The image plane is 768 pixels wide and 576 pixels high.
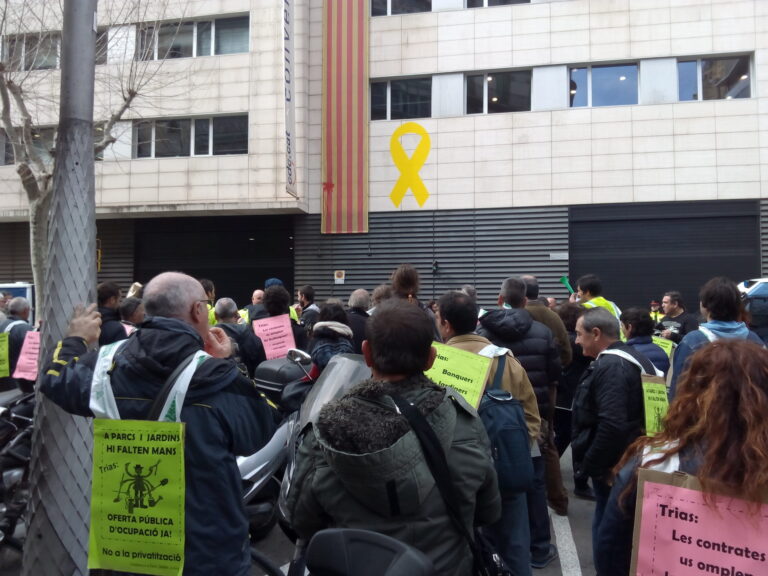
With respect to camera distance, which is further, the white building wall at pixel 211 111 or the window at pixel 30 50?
the white building wall at pixel 211 111

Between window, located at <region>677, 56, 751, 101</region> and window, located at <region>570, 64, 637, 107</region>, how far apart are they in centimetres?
119

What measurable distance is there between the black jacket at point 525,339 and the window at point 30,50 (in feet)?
39.1

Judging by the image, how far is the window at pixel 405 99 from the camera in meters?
16.5

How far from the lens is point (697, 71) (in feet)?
50.3

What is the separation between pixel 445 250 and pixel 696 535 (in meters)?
14.8

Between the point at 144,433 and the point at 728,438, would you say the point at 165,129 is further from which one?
the point at 728,438

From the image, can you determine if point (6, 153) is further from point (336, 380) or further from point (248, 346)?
point (336, 380)

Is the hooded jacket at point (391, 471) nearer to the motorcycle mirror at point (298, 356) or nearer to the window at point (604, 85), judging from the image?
the motorcycle mirror at point (298, 356)

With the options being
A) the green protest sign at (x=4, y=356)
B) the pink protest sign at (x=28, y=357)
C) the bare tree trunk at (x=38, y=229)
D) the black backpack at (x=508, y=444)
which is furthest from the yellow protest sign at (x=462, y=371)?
the bare tree trunk at (x=38, y=229)

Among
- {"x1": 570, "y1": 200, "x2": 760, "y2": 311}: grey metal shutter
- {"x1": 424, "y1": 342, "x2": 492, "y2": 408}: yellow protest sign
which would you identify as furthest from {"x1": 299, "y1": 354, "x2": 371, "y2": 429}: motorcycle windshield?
{"x1": 570, "y1": 200, "x2": 760, "y2": 311}: grey metal shutter

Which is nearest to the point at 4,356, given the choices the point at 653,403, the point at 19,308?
the point at 19,308

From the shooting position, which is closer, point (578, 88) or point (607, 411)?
point (607, 411)

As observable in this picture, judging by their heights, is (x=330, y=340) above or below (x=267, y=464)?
above

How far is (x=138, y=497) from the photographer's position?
7.89ft
